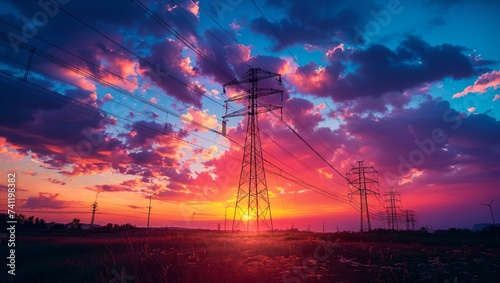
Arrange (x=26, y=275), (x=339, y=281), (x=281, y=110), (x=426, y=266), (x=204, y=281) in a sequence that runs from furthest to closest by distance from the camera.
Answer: (x=281, y=110) → (x=426, y=266) → (x=26, y=275) → (x=339, y=281) → (x=204, y=281)

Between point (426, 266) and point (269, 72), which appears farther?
point (269, 72)

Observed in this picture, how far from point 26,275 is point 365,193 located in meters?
59.0

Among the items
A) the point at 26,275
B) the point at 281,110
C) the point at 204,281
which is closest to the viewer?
the point at 204,281

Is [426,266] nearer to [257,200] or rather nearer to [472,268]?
[472,268]

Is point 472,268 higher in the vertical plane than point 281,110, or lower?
lower

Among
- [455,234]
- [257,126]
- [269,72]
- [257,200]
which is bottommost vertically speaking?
[455,234]

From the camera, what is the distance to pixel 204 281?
7.45 m

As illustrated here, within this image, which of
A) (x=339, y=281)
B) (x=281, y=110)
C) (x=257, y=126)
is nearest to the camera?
(x=339, y=281)

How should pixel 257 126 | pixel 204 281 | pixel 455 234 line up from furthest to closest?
pixel 455 234, pixel 257 126, pixel 204 281

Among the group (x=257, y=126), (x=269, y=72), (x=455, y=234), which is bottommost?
(x=455, y=234)

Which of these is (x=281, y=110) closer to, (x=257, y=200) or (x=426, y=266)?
(x=257, y=200)

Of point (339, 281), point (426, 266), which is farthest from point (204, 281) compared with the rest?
point (426, 266)

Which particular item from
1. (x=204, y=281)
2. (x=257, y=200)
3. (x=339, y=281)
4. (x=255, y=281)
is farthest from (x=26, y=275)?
(x=257, y=200)

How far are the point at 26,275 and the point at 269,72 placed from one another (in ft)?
75.9
